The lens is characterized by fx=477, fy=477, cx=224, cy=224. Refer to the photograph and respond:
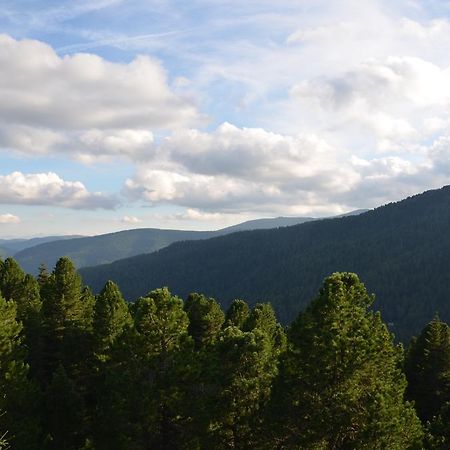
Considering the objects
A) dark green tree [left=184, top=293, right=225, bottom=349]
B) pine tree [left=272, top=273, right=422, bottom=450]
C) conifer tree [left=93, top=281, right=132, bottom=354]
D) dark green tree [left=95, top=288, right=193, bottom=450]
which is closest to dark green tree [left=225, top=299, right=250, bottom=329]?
dark green tree [left=184, top=293, right=225, bottom=349]

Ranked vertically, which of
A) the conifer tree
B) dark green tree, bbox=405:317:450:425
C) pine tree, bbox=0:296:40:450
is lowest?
dark green tree, bbox=405:317:450:425

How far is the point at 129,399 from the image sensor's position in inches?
957

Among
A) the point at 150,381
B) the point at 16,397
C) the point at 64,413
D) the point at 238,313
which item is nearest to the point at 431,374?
the point at 238,313

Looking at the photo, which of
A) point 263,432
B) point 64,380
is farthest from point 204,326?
point 263,432

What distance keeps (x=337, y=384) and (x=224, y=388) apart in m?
5.69

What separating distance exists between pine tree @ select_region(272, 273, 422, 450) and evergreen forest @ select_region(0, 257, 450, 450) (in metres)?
0.04

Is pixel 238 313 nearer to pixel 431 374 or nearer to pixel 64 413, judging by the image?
pixel 431 374

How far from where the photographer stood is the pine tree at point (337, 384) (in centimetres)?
1947

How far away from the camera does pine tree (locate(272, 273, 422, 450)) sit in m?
19.5

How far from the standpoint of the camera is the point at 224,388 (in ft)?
74.8

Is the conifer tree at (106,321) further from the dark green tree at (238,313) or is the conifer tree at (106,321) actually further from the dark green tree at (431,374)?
the dark green tree at (431,374)

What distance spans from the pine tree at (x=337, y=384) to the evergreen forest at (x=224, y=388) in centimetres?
4

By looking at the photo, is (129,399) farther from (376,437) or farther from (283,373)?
(376,437)

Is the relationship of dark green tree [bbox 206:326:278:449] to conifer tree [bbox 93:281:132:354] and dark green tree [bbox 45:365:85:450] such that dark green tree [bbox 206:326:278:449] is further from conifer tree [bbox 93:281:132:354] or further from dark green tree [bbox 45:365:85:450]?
conifer tree [bbox 93:281:132:354]
